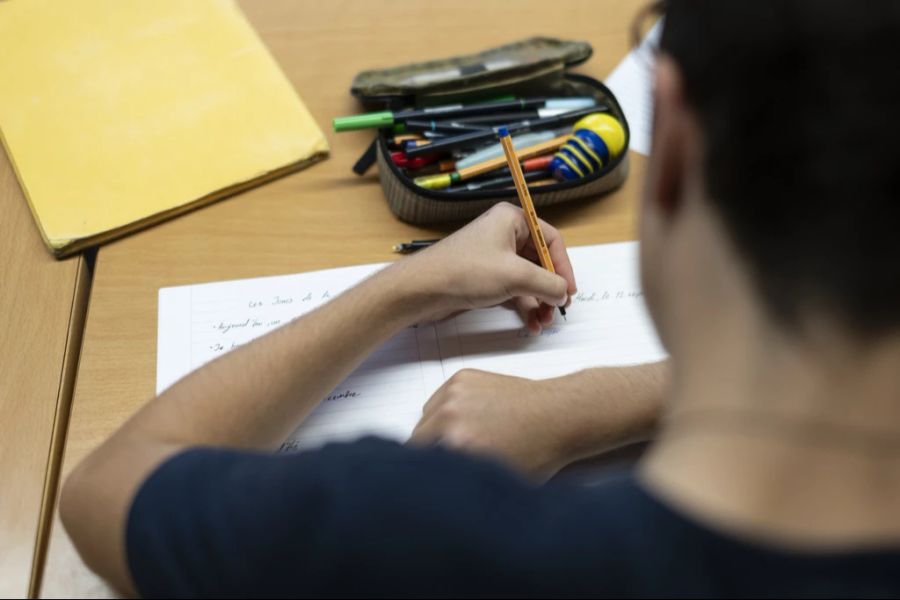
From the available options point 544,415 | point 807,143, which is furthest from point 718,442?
point 544,415

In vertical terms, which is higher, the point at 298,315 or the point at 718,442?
the point at 718,442

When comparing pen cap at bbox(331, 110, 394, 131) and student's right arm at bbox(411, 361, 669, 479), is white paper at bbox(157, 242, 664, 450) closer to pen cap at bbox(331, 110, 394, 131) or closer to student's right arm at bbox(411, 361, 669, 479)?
student's right arm at bbox(411, 361, 669, 479)

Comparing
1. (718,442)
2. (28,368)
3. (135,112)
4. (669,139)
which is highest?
(669,139)

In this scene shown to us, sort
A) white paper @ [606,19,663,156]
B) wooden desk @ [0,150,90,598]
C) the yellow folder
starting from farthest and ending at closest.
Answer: white paper @ [606,19,663,156] < the yellow folder < wooden desk @ [0,150,90,598]

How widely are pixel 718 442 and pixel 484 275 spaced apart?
0.37 m

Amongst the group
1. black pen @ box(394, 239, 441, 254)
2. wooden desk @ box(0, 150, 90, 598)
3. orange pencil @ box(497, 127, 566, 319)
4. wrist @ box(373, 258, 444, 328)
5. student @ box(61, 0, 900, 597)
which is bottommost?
wooden desk @ box(0, 150, 90, 598)

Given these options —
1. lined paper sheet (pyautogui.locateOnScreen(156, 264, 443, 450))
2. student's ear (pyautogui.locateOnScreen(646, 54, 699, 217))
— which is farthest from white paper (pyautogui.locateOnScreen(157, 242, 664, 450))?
student's ear (pyautogui.locateOnScreen(646, 54, 699, 217))

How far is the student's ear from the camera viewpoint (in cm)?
41

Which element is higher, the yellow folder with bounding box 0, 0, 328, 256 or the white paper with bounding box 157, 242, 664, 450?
the yellow folder with bounding box 0, 0, 328, 256

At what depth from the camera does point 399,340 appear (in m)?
0.77

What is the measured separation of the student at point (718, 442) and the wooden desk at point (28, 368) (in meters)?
0.17

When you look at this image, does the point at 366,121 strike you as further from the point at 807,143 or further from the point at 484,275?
the point at 807,143

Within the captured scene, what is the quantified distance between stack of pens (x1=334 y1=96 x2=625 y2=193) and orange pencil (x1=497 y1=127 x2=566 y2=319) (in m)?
0.04

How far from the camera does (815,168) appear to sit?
363 millimetres
